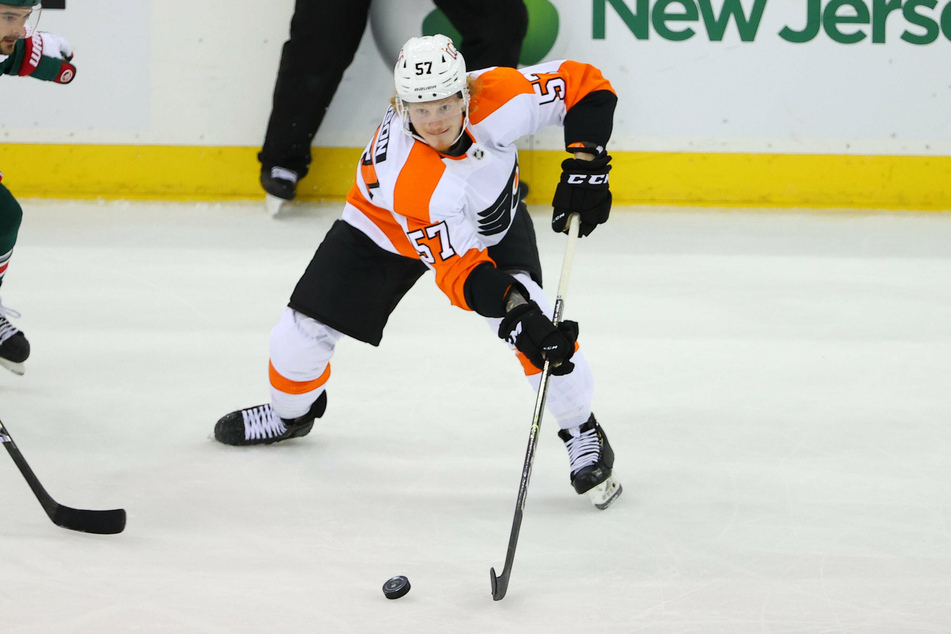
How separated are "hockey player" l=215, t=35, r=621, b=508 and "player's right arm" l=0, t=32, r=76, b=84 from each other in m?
0.86

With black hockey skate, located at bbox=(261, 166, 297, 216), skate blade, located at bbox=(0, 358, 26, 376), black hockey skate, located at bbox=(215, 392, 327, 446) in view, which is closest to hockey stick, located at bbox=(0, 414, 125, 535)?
black hockey skate, located at bbox=(215, 392, 327, 446)

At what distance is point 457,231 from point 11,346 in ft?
4.33

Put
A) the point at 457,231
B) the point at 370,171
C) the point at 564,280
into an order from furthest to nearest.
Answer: the point at 370,171, the point at 564,280, the point at 457,231

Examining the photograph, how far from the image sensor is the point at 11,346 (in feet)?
8.35

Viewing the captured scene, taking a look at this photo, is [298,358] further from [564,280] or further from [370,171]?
A: [564,280]

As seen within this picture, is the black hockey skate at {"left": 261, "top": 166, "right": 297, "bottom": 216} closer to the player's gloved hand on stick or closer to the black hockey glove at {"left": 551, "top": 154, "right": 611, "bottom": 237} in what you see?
the player's gloved hand on stick

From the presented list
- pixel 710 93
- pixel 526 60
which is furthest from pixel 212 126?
pixel 710 93

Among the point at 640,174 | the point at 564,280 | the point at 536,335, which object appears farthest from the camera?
the point at 640,174

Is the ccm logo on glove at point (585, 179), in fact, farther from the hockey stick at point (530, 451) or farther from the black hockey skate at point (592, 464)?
the black hockey skate at point (592, 464)

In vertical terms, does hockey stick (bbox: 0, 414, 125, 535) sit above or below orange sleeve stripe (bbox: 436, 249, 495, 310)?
below

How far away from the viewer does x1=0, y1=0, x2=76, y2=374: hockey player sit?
2.17 metres

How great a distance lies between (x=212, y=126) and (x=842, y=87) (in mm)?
2723

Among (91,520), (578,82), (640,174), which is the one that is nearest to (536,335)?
(578,82)

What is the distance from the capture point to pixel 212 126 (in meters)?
4.70
